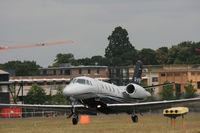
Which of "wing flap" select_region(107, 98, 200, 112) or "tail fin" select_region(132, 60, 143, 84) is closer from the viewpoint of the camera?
"wing flap" select_region(107, 98, 200, 112)

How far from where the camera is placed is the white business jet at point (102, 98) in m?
51.9

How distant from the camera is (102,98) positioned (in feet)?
181

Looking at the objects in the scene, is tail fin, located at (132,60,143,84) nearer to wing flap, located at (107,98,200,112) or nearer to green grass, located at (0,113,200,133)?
wing flap, located at (107,98,200,112)

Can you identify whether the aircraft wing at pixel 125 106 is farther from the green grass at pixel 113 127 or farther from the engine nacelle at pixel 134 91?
the engine nacelle at pixel 134 91

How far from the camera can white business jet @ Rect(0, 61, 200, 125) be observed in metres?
51.9

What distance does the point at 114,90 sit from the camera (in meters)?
58.6

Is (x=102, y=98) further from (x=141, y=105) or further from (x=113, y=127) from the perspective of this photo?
(x=113, y=127)

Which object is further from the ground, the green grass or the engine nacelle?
the engine nacelle

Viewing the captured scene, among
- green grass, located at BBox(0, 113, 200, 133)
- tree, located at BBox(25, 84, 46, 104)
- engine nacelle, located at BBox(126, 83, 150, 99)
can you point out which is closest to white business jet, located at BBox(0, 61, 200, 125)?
engine nacelle, located at BBox(126, 83, 150, 99)

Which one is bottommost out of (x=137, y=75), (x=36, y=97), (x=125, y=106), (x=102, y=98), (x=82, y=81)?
(x=125, y=106)

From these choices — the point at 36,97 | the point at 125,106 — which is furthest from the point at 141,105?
the point at 36,97

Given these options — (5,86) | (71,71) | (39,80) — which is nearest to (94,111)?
(5,86)

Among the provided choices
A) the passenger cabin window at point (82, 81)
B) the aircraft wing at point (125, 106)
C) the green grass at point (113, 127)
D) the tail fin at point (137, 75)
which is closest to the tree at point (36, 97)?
the tail fin at point (137, 75)

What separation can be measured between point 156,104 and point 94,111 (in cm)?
564
